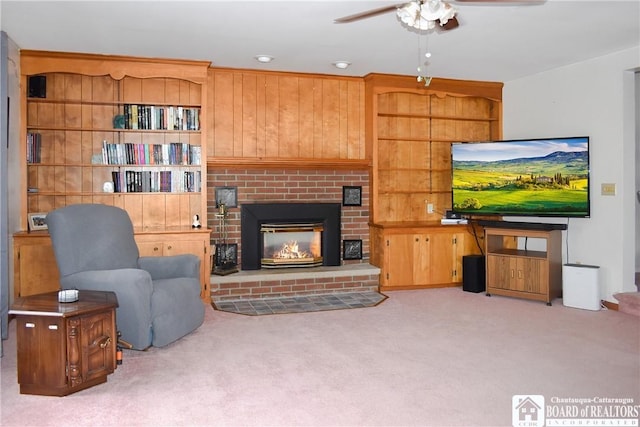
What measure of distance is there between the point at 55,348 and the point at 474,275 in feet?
13.9

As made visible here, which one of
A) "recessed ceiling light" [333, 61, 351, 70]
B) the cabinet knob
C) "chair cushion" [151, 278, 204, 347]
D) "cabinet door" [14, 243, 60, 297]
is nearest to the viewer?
the cabinet knob

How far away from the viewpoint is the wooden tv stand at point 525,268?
5.27m

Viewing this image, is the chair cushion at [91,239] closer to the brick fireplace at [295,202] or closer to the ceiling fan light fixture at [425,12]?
the brick fireplace at [295,202]

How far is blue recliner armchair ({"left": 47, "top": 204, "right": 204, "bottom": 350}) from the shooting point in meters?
3.61

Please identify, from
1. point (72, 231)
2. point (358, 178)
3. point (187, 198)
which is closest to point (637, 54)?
point (358, 178)

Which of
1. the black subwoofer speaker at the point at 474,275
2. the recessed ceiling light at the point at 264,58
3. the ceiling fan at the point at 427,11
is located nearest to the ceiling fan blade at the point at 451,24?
the ceiling fan at the point at 427,11

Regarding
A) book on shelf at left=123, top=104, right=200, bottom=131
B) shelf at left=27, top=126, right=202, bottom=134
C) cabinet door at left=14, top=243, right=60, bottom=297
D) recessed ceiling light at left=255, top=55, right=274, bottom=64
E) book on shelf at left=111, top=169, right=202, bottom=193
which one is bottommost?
cabinet door at left=14, top=243, right=60, bottom=297

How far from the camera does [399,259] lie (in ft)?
19.2

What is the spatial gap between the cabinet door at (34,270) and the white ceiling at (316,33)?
1836mm

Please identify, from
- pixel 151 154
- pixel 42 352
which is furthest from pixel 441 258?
pixel 42 352

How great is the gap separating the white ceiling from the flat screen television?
0.87 meters

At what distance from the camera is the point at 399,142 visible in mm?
6395

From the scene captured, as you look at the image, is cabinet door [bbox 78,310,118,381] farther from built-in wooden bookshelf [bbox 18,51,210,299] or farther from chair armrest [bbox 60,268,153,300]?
built-in wooden bookshelf [bbox 18,51,210,299]

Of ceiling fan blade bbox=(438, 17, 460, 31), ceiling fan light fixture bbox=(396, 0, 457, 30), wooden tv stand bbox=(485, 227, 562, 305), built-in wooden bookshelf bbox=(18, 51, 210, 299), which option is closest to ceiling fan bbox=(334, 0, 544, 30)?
ceiling fan light fixture bbox=(396, 0, 457, 30)
